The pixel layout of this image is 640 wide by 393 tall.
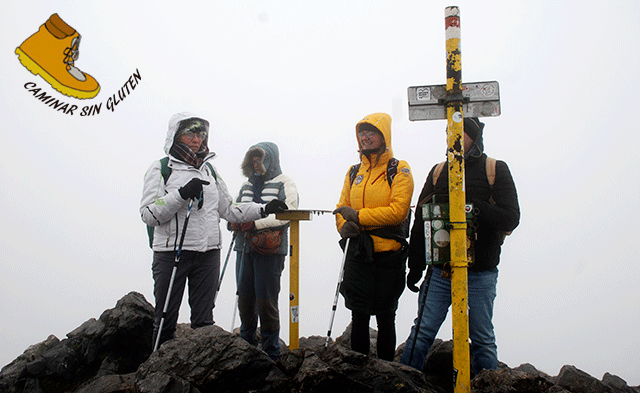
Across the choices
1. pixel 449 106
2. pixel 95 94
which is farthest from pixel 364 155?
pixel 95 94

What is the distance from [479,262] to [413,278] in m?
0.74

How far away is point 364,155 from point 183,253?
87.7 inches

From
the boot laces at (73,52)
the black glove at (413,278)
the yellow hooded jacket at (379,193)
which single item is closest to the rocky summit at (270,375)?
the black glove at (413,278)

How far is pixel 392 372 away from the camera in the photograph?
3.44 metres

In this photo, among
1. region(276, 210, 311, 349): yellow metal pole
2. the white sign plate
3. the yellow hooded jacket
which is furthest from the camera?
region(276, 210, 311, 349): yellow metal pole

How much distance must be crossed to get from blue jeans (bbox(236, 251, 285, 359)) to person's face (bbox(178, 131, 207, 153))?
1.57 m

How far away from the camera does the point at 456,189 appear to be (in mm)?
3396

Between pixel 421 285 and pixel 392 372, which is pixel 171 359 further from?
pixel 421 285

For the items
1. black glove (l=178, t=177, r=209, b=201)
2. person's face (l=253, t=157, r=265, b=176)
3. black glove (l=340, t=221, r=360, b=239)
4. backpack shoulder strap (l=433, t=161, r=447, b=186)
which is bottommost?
black glove (l=340, t=221, r=360, b=239)

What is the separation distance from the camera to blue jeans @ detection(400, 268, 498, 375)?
12.3 feet

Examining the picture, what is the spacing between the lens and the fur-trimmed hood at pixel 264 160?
5863mm

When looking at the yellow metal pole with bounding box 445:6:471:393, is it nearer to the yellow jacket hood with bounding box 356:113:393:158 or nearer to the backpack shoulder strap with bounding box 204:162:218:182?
the yellow jacket hood with bounding box 356:113:393:158

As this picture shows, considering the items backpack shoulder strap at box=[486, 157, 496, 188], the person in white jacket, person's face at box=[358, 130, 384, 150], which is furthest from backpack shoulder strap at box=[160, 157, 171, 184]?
backpack shoulder strap at box=[486, 157, 496, 188]

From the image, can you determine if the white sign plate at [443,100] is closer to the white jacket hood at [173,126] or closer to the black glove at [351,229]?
the black glove at [351,229]
